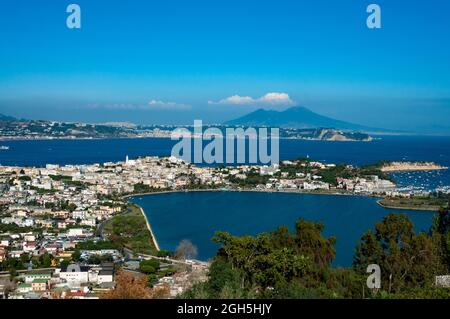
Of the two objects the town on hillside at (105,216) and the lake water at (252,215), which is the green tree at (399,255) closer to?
the town on hillside at (105,216)

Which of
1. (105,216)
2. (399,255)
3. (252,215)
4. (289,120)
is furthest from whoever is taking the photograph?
(289,120)

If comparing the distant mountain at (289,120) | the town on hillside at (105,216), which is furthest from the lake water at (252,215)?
the distant mountain at (289,120)

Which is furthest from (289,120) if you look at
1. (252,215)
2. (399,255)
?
(399,255)

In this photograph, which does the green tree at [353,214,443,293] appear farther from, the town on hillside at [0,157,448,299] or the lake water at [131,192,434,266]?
the lake water at [131,192,434,266]

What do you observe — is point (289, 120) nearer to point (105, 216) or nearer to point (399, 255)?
point (105, 216)
